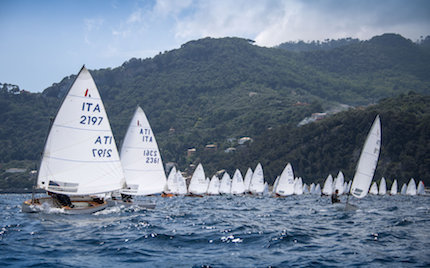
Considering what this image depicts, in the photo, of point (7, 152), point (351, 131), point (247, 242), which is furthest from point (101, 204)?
point (7, 152)

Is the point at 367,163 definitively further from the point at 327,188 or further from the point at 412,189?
the point at 412,189

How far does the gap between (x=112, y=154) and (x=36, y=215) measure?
191 inches

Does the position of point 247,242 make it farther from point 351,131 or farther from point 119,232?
point 351,131

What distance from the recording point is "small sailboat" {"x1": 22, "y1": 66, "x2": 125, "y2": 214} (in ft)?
72.6

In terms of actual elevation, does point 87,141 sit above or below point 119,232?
above

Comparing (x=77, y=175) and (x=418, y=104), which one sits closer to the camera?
(x=77, y=175)

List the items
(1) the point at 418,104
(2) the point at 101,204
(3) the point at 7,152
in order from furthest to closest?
(3) the point at 7,152 → (1) the point at 418,104 → (2) the point at 101,204

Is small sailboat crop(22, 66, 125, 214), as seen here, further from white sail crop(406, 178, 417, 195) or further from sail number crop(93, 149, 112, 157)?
white sail crop(406, 178, 417, 195)

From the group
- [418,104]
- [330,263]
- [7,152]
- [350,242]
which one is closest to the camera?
[330,263]

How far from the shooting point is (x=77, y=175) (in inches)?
891

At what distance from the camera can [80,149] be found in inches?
897

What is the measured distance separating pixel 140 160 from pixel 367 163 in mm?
17078

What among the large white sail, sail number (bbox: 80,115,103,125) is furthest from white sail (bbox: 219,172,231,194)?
sail number (bbox: 80,115,103,125)

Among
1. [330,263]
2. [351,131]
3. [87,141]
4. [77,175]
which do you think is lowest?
[330,263]
